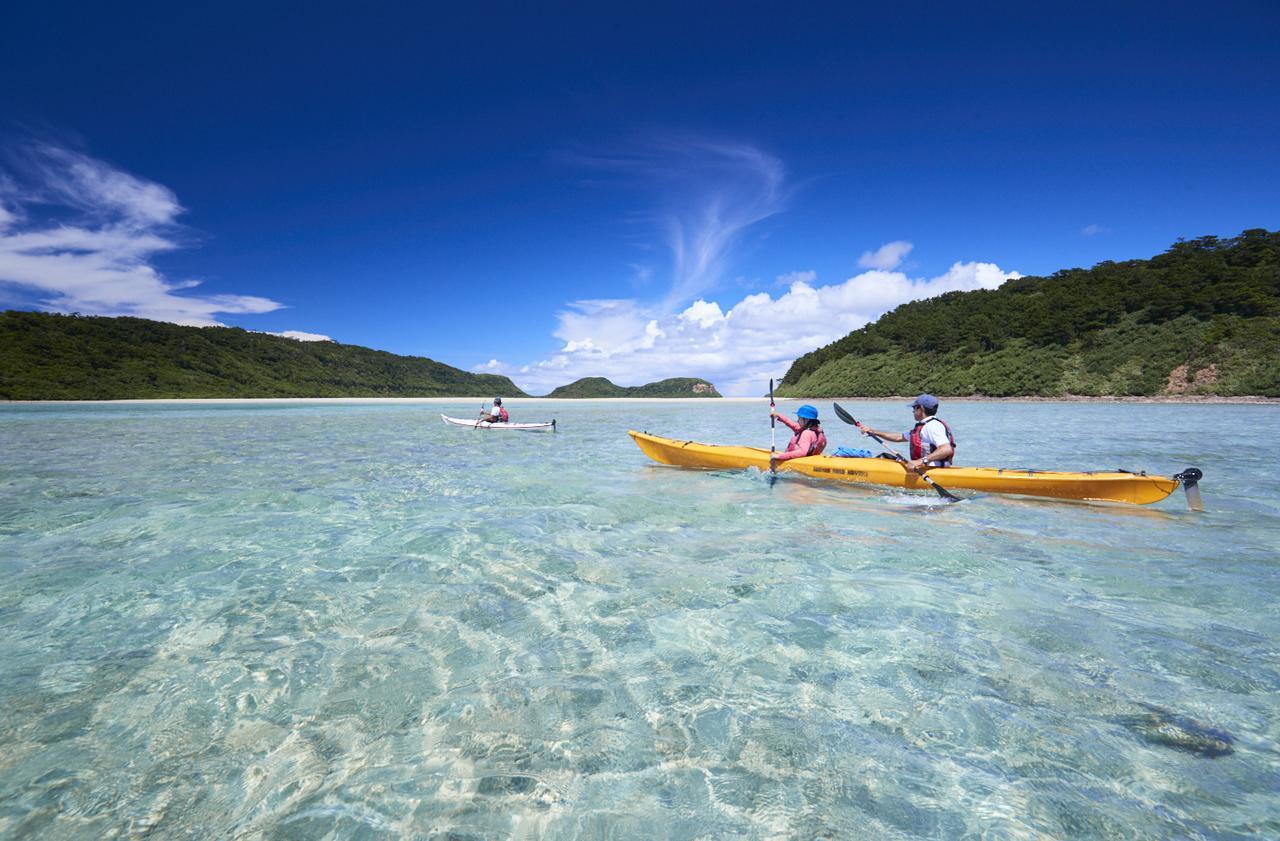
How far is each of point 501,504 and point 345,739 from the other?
8091 millimetres

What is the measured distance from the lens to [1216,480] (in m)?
14.4

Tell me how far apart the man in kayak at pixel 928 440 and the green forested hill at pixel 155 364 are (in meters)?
128

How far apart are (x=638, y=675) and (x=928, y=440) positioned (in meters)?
10.3

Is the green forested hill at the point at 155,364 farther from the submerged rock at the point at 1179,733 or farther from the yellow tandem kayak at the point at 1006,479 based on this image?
the submerged rock at the point at 1179,733

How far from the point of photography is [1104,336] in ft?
274

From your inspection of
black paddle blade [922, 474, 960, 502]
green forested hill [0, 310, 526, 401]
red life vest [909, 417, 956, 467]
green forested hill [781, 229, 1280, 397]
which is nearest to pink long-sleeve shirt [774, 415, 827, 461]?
red life vest [909, 417, 956, 467]

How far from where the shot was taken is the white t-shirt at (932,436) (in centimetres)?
1230

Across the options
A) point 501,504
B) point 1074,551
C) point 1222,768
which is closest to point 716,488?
point 501,504

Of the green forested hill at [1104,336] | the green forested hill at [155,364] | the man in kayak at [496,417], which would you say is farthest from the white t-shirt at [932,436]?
the green forested hill at [155,364]

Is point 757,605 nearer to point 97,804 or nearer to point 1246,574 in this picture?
point 97,804

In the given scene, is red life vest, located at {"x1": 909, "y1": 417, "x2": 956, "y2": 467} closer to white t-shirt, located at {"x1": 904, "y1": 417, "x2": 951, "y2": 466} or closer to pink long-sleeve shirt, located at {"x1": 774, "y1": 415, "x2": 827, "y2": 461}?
white t-shirt, located at {"x1": 904, "y1": 417, "x2": 951, "y2": 466}

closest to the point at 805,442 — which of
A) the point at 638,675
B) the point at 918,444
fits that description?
the point at 918,444

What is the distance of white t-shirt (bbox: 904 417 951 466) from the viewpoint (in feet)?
40.3

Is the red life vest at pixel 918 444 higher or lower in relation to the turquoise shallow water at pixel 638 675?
higher
